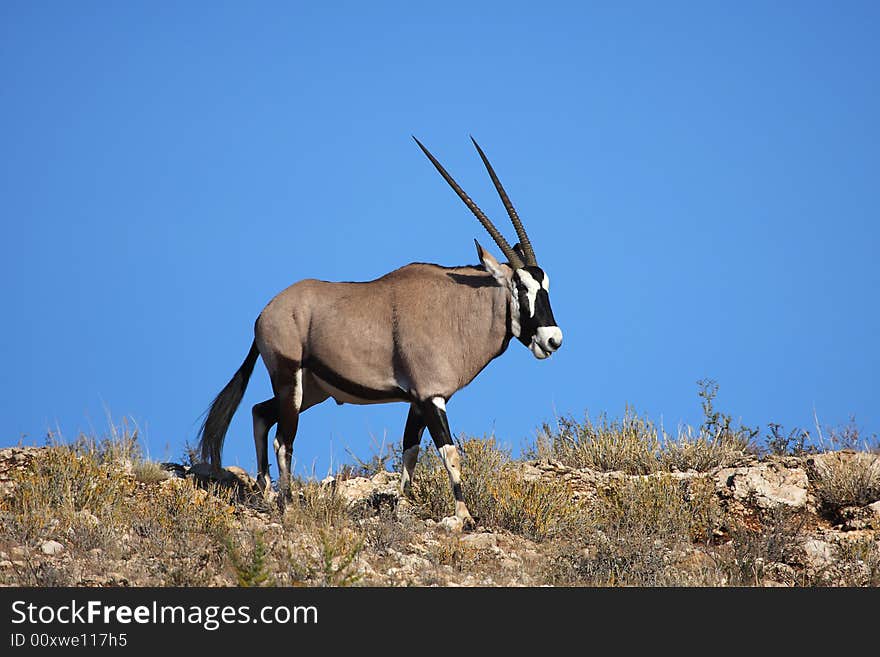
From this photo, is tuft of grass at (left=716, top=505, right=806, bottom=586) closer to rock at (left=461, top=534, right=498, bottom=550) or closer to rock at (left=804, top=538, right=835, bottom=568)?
rock at (left=804, top=538, right=835, bottom=568)

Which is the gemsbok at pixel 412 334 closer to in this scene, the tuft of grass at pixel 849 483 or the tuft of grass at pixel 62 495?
the tuft of grass at pixel 62 495

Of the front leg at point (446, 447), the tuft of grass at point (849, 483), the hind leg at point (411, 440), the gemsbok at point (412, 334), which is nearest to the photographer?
the front leg at point (446, 447)

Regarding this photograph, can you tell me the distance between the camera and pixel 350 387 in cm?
1123

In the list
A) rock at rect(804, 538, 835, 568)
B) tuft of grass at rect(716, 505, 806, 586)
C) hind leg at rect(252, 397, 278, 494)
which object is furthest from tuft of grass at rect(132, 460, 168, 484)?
rock at rect(804, 538, 835, 568)

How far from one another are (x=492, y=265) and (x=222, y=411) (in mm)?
3923

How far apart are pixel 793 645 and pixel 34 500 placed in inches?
292

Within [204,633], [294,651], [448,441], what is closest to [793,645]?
[294,651]

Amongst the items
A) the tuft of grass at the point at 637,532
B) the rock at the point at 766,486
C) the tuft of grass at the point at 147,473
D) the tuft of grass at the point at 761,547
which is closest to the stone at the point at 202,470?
the tuft of grass at the point at 147,473

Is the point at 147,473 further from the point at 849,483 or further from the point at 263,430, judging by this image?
the point at 849,483

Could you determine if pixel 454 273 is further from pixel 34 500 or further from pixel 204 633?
pixel 204 633

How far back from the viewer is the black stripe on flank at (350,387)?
11.1 metres

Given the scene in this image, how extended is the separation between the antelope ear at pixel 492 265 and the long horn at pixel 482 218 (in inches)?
5.8

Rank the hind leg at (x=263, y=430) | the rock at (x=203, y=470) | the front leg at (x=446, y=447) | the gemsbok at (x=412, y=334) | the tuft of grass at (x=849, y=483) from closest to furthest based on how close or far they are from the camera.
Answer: the front leg at (x=446, y=447)
the gemsbok at (x=412, y=334)
the tuft of grass at (x=849, y=483)
the hind leg at (x=263, y=430)
the rock at (x=203, y=470)

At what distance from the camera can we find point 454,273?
1153 cm
